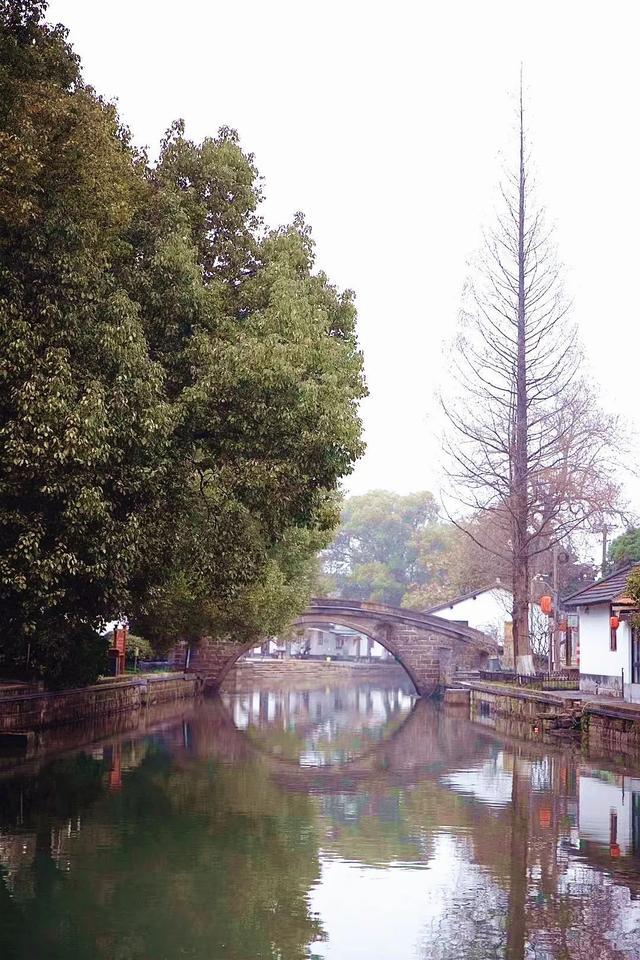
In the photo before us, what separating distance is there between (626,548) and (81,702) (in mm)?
22983

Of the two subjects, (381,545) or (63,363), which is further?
(381,545)

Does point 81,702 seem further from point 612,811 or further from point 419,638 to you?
point 419,638

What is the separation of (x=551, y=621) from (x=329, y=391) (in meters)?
37.7

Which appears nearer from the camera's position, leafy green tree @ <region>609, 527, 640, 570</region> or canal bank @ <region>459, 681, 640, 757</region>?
canal bank @ <region>459, 681, 640, 757</region>

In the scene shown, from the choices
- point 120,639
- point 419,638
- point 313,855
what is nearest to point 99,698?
point 120,639

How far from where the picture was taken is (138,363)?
17.0 metres

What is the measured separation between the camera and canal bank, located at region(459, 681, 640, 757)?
84.6 ft

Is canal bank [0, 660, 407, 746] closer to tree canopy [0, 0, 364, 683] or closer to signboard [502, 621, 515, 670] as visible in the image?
tree canopy [0, 0, 364, 683]

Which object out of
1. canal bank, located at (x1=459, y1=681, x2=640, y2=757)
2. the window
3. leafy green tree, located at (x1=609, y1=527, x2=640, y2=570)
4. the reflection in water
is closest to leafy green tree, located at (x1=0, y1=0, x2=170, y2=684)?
the reflection in water

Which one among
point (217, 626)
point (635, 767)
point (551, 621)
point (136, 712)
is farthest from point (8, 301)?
point (551, 621)

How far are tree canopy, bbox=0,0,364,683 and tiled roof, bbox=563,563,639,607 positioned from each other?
36.2ft

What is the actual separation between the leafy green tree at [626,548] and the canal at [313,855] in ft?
61.9

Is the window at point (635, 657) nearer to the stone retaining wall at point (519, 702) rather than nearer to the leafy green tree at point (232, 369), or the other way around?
the stone retaining wall at point (519, 702)

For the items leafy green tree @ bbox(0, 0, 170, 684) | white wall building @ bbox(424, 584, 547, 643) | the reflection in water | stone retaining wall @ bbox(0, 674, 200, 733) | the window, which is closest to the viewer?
leafy green tree @ bbox(0, 0, 170, 684)
